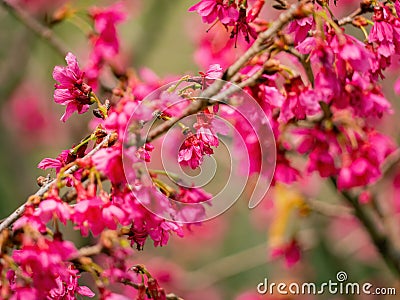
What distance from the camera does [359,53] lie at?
4.70ft

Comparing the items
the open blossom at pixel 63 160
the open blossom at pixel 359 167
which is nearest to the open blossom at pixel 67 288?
the open blossom at pixel 63 160

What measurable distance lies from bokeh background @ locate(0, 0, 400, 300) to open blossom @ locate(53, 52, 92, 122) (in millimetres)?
821

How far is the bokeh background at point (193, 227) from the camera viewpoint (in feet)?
10.6

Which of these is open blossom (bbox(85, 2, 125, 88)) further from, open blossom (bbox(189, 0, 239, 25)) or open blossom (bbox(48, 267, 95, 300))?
open blossom (bbox(48, 267, 95, 300))

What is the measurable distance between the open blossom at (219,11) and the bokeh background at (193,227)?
2.68 ft

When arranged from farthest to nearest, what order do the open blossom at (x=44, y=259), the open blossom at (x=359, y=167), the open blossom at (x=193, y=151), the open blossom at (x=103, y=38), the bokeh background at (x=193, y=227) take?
the bokeh background at (x=193, y=227)
the open blossom at (x=103, y=38)
the open blossom at (x=359, y=167)
the open blossom at (x=193, y=151)
the open blossom at (x=44, y=259)

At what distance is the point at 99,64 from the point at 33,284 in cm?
106

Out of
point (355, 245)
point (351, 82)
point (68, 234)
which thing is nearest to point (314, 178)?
point (355, 245)

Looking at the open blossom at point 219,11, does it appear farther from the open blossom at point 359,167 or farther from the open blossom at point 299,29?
the open blossom at point 359,167

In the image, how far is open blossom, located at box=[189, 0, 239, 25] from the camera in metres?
1.50

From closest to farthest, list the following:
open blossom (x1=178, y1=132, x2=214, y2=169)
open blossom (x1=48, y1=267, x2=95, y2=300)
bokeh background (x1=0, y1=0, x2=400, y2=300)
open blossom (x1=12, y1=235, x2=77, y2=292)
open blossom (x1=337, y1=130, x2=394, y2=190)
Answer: open blossom (x1=12, y1=235, x2=77, y2=292)
open blossom (x1=48, y1=267, x2=95, y2=300)
open blossom (x1=178, y1=132, x2=214, y2=169)
open blossom (x1=337, y1=130, x2=394, y2=190)
bokeh background (x1=0, y1=0, x2=400, y2=300)

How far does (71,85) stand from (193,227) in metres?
1.28

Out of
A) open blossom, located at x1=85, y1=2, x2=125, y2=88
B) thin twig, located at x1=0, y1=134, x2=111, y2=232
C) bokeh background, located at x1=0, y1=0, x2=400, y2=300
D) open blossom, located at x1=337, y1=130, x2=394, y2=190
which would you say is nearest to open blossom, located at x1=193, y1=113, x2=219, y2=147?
thin twig, located at x1=0, y1=134, x2=111, y2=232

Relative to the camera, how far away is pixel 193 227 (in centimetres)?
264
